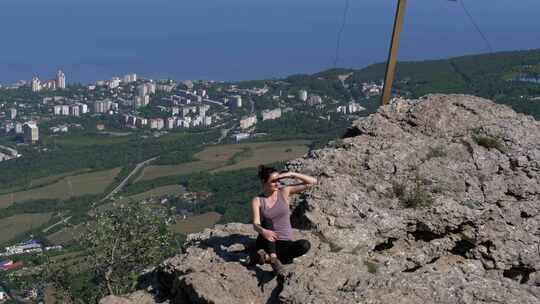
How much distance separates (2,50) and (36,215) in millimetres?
132691

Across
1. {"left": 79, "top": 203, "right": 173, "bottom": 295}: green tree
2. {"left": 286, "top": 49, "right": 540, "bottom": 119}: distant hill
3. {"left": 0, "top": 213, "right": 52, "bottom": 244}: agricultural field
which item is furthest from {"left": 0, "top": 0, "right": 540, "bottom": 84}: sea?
{"left": 79, "top": 203, "right": 173, "bottom": 295}: green tree

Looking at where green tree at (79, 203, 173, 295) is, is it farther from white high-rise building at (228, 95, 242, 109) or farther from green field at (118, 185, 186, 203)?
white high-rise building at (228, 95, 242, 109)

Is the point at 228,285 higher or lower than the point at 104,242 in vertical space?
higher

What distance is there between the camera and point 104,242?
42.3 ft

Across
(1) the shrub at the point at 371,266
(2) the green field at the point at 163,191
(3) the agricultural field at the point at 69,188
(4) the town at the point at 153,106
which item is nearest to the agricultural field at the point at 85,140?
(4) the town at the point at 153,106

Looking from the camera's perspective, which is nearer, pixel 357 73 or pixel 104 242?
pixel 104 242

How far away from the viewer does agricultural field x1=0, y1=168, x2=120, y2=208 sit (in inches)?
2207

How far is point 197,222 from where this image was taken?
41.6 metres

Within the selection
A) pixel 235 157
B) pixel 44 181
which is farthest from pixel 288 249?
pixel 44 181

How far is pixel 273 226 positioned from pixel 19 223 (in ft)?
148

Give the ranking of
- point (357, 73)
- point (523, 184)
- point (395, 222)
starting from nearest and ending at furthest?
point (395, 222), point (523, 184), point (357, 73)

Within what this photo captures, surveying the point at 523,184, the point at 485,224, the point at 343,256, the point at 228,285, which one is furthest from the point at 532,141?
the point at 228,285

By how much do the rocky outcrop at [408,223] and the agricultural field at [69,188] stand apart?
154ft

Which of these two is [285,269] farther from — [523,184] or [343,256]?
[523,184]
